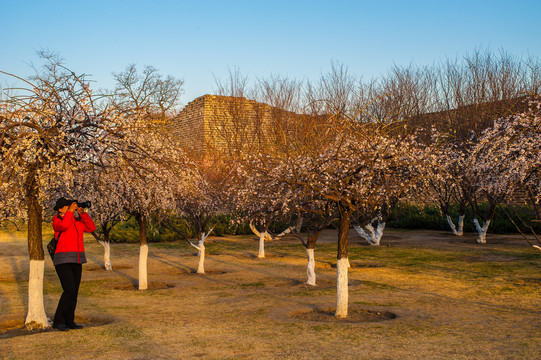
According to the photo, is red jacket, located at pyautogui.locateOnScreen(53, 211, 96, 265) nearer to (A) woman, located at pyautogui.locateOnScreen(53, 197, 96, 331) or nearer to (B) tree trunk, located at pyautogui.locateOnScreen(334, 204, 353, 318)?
(A) woman, located at pyautogui.locateOnScreen(53, 197, 96, 331)

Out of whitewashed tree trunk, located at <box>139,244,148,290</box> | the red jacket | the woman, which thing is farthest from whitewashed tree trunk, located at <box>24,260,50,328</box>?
whitewashed tree trunk, located at <box>139,244,148,290</box>

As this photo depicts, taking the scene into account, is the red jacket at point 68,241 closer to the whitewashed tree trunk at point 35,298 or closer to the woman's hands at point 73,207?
the woman's hands at point 73,207

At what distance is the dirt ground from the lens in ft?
25.9

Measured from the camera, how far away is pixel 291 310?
11.2 m

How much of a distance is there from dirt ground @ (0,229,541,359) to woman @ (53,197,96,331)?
0.34 m

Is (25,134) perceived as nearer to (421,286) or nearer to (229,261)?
(421,286)

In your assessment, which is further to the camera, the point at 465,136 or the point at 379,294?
the point at 465,136

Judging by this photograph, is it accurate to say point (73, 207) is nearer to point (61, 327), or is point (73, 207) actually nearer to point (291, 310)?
point (61, 327)

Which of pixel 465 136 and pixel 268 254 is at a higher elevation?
pixel 465 136

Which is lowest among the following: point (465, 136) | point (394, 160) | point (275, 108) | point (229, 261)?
point (229, 261)

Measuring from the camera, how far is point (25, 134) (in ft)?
28.2

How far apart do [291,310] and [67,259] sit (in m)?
4.79

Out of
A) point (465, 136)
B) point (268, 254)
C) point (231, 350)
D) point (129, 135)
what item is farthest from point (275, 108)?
point (231, 350)

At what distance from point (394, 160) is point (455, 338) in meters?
3.81
